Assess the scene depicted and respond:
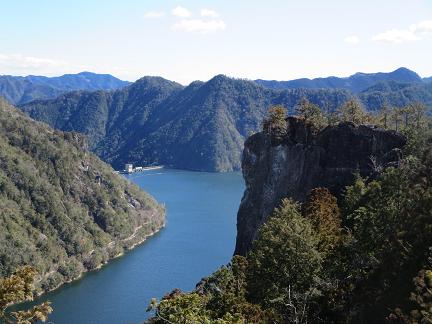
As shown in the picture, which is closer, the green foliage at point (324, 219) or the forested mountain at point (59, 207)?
the green foliage at point (324, 219)

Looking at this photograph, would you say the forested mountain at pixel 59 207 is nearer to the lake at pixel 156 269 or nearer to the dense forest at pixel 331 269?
the lake at pixel 156 269

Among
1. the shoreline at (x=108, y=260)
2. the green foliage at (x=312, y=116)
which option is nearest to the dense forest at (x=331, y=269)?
the green foliage at (x=312, y=116)

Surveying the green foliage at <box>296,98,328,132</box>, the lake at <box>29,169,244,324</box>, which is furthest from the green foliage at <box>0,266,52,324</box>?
the lake at <box>29,169,244,324</box>

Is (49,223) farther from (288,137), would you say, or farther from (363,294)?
(363,294)

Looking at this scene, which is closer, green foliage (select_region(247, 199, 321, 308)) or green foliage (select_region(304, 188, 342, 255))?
green foliage (select_region(247, 199, 321, 308))

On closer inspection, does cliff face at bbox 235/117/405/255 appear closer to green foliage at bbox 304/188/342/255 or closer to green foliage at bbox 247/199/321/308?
green foliage at bbox 304/188/342/255

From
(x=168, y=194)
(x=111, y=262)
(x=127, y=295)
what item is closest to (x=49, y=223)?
(x=111, y=262)

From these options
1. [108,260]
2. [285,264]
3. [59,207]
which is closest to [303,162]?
[285,264]
